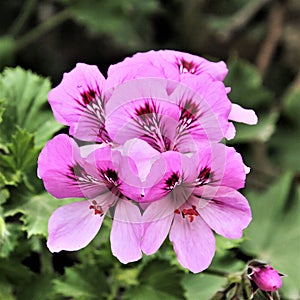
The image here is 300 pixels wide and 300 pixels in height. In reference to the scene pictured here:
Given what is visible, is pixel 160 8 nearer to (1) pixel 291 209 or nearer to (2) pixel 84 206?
(1) pixel 291 209

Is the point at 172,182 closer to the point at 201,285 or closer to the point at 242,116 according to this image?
the point at 242,116

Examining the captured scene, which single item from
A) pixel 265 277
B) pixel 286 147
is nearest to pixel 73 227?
pixel 265 277

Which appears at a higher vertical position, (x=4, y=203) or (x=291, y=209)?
(x=291, y=209)

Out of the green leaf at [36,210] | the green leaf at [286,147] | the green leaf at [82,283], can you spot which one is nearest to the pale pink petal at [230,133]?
the green leaf at [36,210]

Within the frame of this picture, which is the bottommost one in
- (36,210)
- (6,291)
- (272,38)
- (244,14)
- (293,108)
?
(6,291)

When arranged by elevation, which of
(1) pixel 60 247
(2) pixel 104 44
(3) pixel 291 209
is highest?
(2) pixel 104 44

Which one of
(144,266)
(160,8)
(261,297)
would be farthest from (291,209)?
(160,8)
